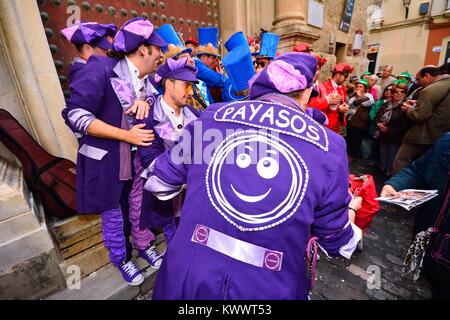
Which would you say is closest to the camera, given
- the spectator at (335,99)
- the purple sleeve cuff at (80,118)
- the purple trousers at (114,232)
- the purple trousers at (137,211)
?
the purple sleeve cuff at (80,118)

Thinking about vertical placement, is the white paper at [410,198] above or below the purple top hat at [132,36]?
below

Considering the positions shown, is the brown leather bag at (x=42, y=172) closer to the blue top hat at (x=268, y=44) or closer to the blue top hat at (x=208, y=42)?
the blue top hat at (x=208, y=42)

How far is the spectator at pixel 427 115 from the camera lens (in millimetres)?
3312

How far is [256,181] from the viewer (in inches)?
39.5

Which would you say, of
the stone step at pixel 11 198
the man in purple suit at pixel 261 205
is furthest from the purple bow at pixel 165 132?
the stone step at pixel 11 198

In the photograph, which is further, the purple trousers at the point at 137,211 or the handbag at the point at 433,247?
the purple trousers at the point at 137,211

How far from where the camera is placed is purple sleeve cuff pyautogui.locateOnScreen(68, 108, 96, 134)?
164cm

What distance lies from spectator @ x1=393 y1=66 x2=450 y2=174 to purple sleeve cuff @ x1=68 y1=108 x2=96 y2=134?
4.18 metres

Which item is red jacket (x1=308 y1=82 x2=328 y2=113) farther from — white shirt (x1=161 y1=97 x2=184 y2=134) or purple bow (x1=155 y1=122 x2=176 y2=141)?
purple bow (x1=155 y1=122 x2=176 y2=141)

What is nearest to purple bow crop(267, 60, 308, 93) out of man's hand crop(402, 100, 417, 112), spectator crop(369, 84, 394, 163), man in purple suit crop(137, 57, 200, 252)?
man in purple suit crop(137, 57, 200, 252)

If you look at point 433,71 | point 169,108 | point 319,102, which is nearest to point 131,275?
point 169,108

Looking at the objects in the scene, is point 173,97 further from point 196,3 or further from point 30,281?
point 196,3

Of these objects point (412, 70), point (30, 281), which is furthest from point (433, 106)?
point (412, 70)

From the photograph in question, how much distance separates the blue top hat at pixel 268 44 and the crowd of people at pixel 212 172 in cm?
181
